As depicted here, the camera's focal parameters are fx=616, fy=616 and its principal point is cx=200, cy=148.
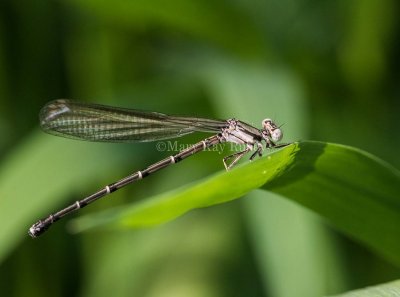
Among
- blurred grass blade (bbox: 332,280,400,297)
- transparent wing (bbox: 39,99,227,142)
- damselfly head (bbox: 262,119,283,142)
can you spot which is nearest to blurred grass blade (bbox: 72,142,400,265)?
blurred grass blade (bbox: 332,280,400,297)

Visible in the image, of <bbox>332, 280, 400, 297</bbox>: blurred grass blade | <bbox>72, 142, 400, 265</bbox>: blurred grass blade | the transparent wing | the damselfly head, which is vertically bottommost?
<bbox>332, 280, 400, 297</bbox>: blurred grass blade

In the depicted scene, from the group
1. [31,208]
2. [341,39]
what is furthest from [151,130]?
[341,39]

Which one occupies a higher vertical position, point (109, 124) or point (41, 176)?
point (109, 124)

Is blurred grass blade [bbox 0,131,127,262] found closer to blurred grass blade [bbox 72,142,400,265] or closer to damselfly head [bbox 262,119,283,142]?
damselfly head [bbox 262,119,283,142]

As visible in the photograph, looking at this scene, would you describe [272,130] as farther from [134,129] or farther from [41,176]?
[41,176]

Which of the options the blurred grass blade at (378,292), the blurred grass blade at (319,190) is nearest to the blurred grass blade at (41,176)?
the blurred grass blade at (319,190)

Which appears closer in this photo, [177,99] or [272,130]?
[272,130]

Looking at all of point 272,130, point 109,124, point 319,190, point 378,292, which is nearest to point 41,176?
point 109,124

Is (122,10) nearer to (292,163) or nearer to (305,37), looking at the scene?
(305,37)
